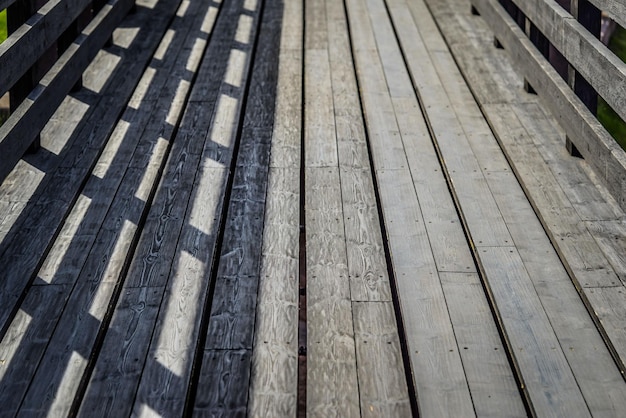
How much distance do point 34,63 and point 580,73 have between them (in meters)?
1.88

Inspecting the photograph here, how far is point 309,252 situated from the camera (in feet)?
8.08

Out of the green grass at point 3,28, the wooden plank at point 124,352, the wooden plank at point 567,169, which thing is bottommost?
the wooden plank at point 567,169

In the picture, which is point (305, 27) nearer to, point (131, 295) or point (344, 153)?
point (344, 153)

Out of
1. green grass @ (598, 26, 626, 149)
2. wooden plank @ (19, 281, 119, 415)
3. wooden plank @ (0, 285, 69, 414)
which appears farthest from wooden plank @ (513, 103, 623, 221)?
wooden plank @ (0, 285, 69, 414)

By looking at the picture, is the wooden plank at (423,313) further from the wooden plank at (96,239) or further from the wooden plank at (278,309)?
the wooden plank at (96,239)

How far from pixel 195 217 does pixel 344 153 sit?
2.29 feet

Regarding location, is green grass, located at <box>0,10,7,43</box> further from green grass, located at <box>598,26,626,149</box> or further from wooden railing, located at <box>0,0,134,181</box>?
green grass, located at <box>598,26,626,149</box>

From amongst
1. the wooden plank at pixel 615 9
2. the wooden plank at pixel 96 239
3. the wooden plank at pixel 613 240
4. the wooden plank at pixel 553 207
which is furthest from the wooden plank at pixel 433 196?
the wooden plank at pixel 96 239

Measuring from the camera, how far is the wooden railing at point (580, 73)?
2.51 meters

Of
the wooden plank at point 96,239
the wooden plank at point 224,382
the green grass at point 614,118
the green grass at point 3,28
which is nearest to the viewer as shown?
the wooden plank at point 224,382

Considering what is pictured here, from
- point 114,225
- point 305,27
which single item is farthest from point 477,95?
point 114,225

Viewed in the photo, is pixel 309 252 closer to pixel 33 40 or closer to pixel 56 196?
pixel 56 196

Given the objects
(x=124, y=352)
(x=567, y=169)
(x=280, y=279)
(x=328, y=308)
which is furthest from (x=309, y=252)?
(x=567, y=169)

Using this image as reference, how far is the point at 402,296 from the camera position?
2.25 m
